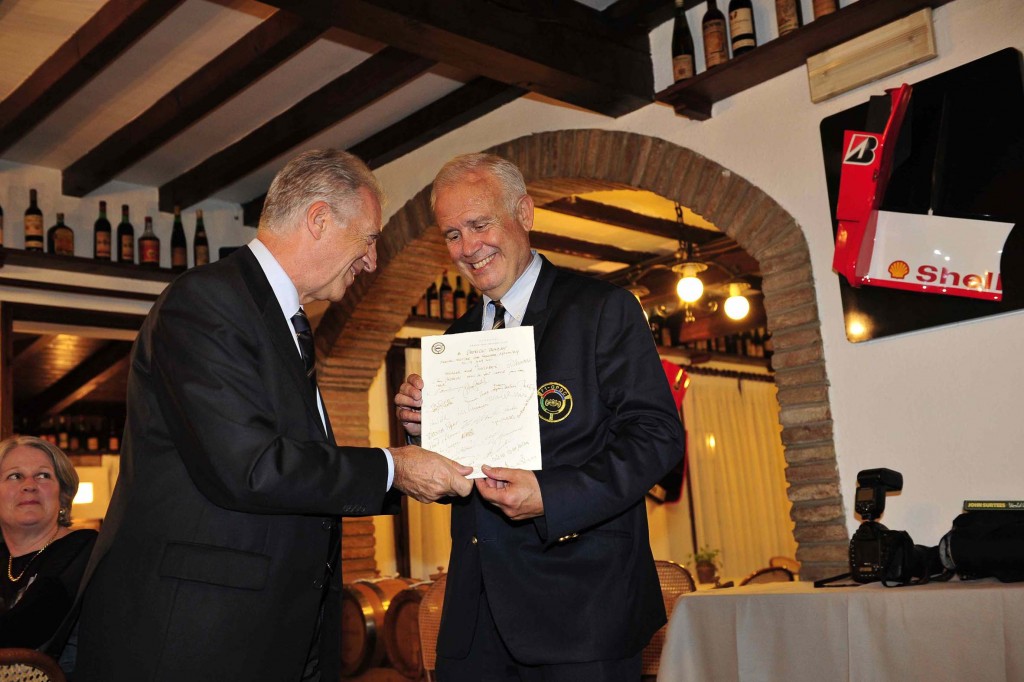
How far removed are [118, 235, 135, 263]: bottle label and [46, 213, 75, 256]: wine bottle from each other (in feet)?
1.10

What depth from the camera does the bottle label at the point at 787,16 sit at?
13.1 feet

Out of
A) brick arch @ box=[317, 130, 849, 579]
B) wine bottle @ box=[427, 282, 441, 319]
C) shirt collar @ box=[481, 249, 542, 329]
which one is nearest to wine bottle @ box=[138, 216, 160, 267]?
brick arch @ box=[317, 130, 849, 579]

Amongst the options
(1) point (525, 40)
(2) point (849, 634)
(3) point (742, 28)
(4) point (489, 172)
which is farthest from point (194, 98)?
(2) point (849, 634)

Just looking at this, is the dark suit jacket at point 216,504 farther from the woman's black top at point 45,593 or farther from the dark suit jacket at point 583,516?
the woman's black top at point 45,593

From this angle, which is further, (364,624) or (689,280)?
(689,280)

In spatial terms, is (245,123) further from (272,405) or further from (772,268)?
(272,405)

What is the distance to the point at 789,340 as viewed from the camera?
409 cm

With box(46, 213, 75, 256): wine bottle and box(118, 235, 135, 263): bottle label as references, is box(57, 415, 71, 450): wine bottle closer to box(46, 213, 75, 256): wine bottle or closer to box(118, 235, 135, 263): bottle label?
box(118, 235, 135, 263): bottle label

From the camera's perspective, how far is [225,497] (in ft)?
5.43

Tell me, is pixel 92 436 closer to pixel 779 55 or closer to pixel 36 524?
pixel 36 524

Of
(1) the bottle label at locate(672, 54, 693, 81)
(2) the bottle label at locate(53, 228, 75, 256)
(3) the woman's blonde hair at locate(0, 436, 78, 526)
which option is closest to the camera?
(3) the woman's blonde hair at locate(0, 436, 78, 526)

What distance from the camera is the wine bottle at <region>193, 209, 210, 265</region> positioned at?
663 centimetres

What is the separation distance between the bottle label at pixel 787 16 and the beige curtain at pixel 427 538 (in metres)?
5.09

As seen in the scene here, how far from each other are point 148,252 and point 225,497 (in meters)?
5.15
